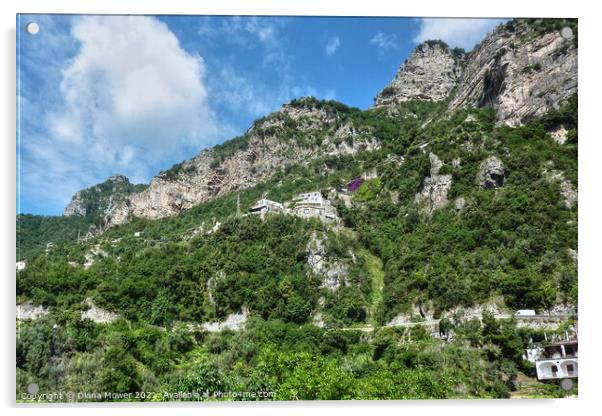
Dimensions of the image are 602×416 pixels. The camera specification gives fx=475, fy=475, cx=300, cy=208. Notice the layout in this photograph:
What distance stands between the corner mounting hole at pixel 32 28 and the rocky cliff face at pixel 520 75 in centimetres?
1186

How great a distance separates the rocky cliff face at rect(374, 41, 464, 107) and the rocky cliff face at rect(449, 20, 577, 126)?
19.3 metres

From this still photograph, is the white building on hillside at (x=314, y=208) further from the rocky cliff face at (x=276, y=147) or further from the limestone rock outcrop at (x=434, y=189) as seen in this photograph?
the rocky cliff face at (x=276, y=147)

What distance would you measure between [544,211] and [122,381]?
1228 cm

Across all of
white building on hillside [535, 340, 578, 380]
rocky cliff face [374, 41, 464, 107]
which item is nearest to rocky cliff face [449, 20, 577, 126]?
white building on hillside [535, 340, 578, 380]

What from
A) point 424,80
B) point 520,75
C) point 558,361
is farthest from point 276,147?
point 558,361

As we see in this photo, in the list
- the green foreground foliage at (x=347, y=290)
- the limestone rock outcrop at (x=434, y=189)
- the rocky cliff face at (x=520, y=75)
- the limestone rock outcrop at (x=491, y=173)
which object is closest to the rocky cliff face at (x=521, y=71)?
the rocky cliff face at (x=520, y=75)

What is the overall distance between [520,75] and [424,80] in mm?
29977

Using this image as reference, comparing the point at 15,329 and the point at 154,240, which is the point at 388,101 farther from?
the point at 15,329

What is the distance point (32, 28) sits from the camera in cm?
782

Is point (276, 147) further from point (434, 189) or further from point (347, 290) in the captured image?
point (347, 290)

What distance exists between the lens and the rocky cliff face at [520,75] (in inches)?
628

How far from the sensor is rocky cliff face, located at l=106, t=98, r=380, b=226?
4497 centimetres

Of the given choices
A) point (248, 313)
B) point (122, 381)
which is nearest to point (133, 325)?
point (248, 313)
